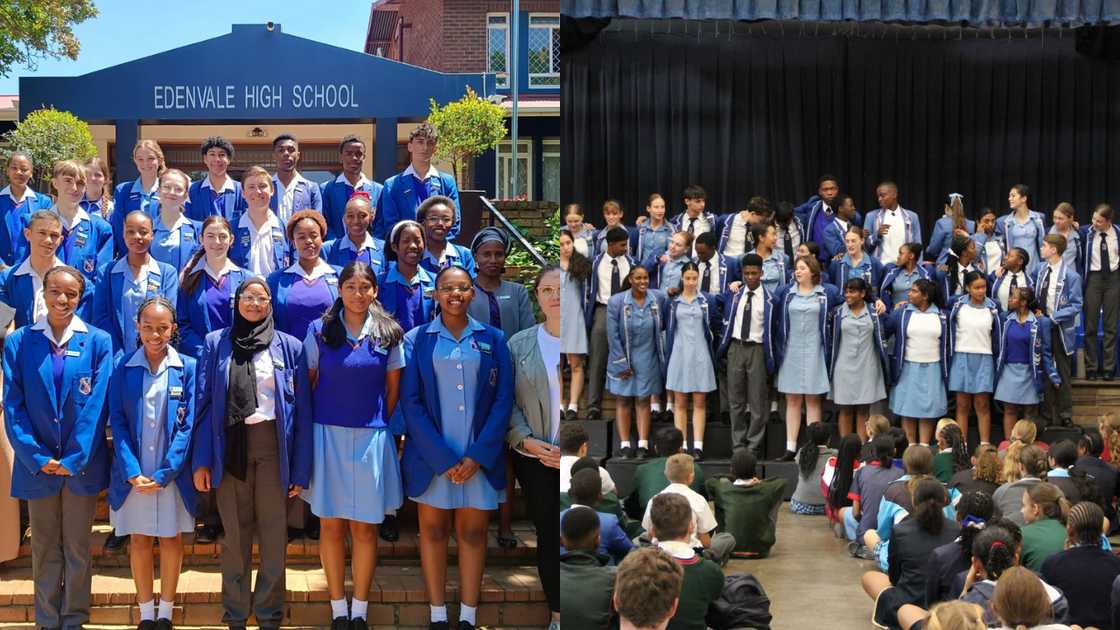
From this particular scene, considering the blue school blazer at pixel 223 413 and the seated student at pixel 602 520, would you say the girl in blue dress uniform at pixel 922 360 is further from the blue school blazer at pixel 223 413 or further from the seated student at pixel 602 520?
the blue school blazer at pixel 223 413

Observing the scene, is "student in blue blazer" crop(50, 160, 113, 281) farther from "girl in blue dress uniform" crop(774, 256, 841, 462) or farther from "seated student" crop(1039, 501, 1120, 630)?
"girl in blue dress uniform" crop(774, 256, 841, 462)

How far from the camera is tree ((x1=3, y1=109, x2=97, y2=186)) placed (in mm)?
16203

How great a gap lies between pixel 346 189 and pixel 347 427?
249cm

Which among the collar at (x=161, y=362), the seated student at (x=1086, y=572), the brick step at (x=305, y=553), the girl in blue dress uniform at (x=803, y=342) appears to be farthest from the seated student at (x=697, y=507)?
the girl in blue dress uniform at (x=803, y=342)

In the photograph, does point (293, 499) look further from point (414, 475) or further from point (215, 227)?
point (215, 227)

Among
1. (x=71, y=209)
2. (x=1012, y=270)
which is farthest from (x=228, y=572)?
(x=1012, y=270)

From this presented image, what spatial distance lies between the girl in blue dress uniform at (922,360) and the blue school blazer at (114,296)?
6.09m

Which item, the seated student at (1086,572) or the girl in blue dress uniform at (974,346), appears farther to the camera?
the girl in blue dress uniform at (974,346)

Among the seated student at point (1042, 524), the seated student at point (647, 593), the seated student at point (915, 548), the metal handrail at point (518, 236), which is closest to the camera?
the seated student at point (647, 593)

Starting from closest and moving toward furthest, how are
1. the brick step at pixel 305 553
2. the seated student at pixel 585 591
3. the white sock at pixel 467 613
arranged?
the seated student at pixel 585 591 → the white sock at pixel 467 613 → the brick step at pixel 305 553

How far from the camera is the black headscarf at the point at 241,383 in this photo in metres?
5.80

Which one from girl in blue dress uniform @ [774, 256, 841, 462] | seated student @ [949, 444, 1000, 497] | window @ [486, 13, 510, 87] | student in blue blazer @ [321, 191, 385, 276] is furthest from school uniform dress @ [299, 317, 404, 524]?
window @ [486, 13, 510, 87]

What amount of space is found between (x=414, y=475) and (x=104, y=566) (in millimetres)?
1689

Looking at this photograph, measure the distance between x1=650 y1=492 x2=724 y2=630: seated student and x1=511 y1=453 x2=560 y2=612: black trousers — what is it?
20.3 inches
